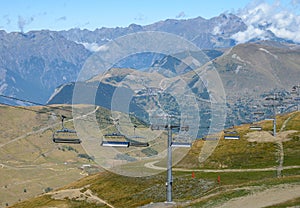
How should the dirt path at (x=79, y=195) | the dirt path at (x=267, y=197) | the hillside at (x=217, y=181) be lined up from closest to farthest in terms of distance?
the dirt path at (x=267, y=197), the hillside at (x=217, y=181), the dirt path at (x=79, y=195)

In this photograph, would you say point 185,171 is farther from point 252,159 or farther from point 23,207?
point 23,207

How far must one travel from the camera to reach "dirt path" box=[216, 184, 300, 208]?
64750mm

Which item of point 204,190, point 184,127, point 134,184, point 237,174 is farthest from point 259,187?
point 134,184

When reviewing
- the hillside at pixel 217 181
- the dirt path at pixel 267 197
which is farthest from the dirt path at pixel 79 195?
the dirt path at pixel 267 197

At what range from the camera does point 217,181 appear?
11325 centimetres

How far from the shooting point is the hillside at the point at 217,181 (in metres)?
78.1

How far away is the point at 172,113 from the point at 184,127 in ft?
Result: 18.8

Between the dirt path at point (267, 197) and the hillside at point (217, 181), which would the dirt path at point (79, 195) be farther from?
the dirt path at point (267, 197)

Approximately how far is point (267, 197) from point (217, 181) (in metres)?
45.0

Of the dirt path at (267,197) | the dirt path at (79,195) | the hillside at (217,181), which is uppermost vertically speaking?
the dirt path at (267,197)

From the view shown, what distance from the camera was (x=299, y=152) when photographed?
134000mm

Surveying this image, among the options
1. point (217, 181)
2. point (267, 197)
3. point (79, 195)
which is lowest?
point (79, 195)

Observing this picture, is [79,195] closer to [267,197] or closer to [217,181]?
[217,181]

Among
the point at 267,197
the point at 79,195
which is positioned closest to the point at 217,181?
the point at 267,197
